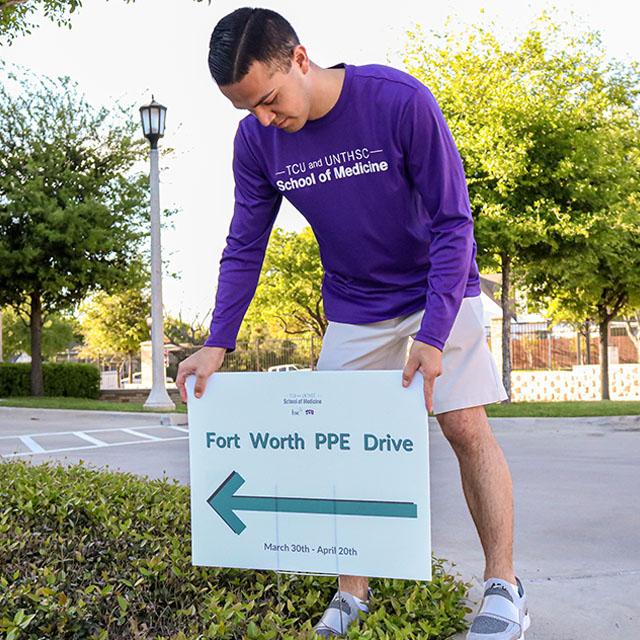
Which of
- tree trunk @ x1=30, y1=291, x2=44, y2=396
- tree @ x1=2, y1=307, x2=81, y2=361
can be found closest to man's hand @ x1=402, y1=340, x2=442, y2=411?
tree trunk @ x1=30, y1=291, x2=44, y2=396

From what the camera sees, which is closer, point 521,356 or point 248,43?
point 248,43

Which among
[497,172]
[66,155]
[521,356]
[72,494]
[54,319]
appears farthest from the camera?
[54,319]

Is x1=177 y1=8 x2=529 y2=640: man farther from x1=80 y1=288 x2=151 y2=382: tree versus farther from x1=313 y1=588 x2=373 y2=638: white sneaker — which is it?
x1=80 y1=288 x2=151 y2=382: tree

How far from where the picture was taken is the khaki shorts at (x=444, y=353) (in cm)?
300

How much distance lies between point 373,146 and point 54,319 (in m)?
38.6

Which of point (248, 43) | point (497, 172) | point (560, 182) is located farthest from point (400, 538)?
point (560, 182)

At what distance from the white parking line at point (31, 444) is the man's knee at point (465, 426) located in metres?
9.17

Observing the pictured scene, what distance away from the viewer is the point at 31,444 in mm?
12102

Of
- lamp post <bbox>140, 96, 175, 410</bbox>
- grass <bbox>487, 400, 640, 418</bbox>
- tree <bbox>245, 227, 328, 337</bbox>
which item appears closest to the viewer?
grass <bbox>487, 400, 640, 418</bbox>

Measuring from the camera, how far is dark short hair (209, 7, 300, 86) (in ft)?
8.73

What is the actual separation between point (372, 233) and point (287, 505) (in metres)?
0.92

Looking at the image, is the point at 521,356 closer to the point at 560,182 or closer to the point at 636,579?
the point at 560,182

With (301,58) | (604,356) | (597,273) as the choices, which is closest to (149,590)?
(301,58)

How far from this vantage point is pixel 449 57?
1892 cm
